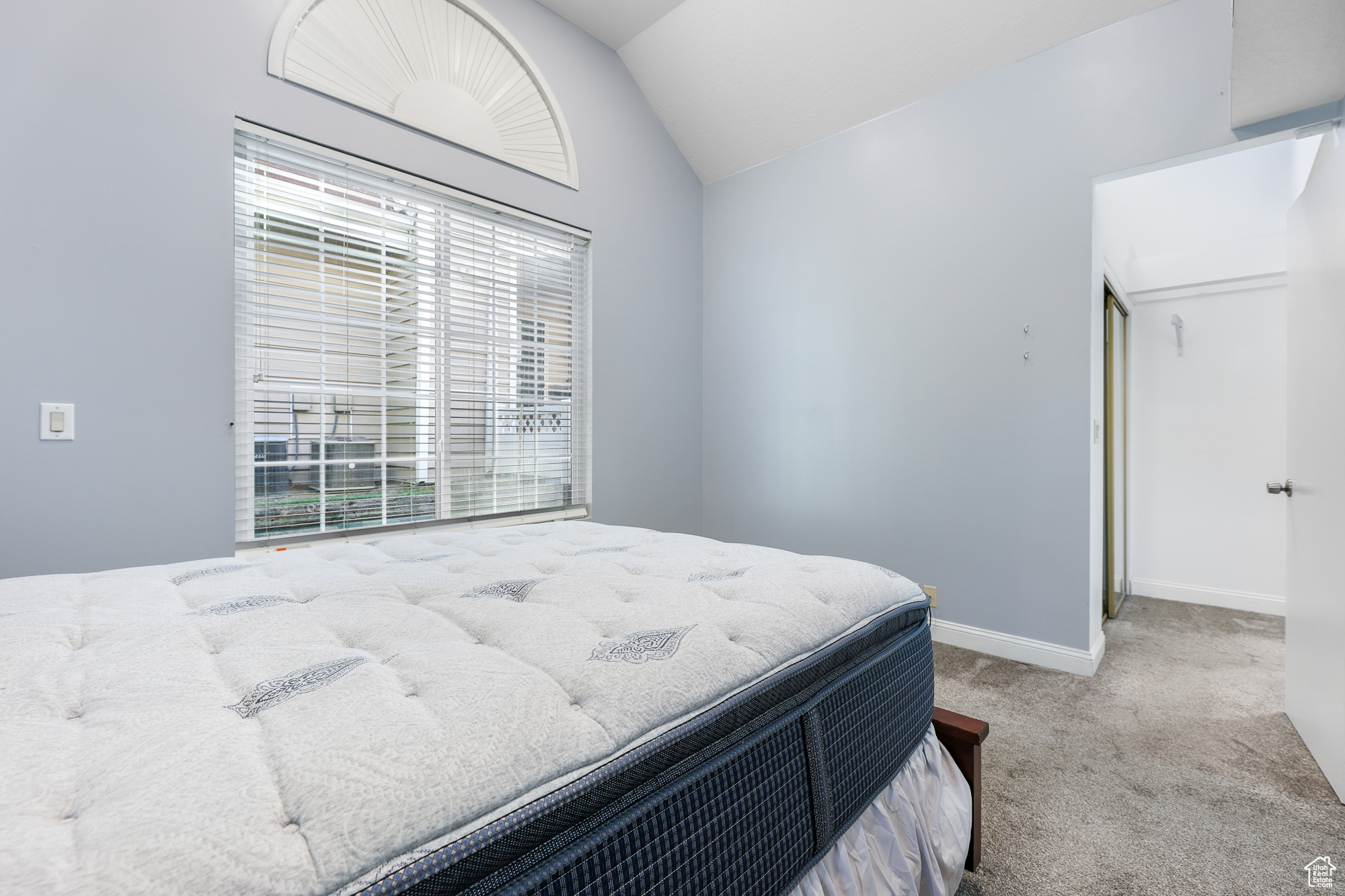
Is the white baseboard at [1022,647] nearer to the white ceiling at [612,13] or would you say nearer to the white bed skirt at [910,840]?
the white bed skirt at [910,840]

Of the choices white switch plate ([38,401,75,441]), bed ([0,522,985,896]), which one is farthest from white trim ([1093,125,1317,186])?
white switch plate ([38,401,75,441])

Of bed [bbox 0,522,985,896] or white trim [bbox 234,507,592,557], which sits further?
white trim [bbox 234,507,592,557]

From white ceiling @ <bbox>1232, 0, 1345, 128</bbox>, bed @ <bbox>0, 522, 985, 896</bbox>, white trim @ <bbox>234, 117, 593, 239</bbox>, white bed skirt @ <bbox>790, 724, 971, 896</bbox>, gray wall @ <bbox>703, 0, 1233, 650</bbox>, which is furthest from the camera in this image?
gray wall @ <bbox>703, 0, 1233, 650</bbox>

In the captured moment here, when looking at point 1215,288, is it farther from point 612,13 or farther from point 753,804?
point 753,804

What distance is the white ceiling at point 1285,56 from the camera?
1395 mm

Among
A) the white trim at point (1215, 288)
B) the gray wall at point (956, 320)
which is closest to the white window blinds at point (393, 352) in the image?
the gray wall at point (956, 320)

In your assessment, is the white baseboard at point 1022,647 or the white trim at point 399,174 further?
the white baseboard at point 1022,647

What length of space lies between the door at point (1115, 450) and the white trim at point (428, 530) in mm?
2654

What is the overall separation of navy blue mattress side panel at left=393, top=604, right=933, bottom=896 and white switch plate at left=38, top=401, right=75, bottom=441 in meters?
1.98

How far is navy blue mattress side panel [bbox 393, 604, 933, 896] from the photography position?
0.57 metres

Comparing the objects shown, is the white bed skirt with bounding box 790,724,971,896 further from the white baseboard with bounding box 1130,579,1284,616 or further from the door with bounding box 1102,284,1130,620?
the white baseboard with bounding box 1130,579,1284,616

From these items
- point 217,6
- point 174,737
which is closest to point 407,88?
point 217,6

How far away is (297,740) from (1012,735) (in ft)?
7.13

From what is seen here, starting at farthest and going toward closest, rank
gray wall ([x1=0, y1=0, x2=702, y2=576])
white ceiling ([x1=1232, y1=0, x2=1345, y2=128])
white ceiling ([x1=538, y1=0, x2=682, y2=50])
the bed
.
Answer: white ceiling ([x1=538, y1=0, x2=682, y2=50])
gray wall ([x1=0, y1=0, x2=702, y2=576])
white ceiling ([x1=1232, y1=0, x2=1345, y2=128])
the bed
